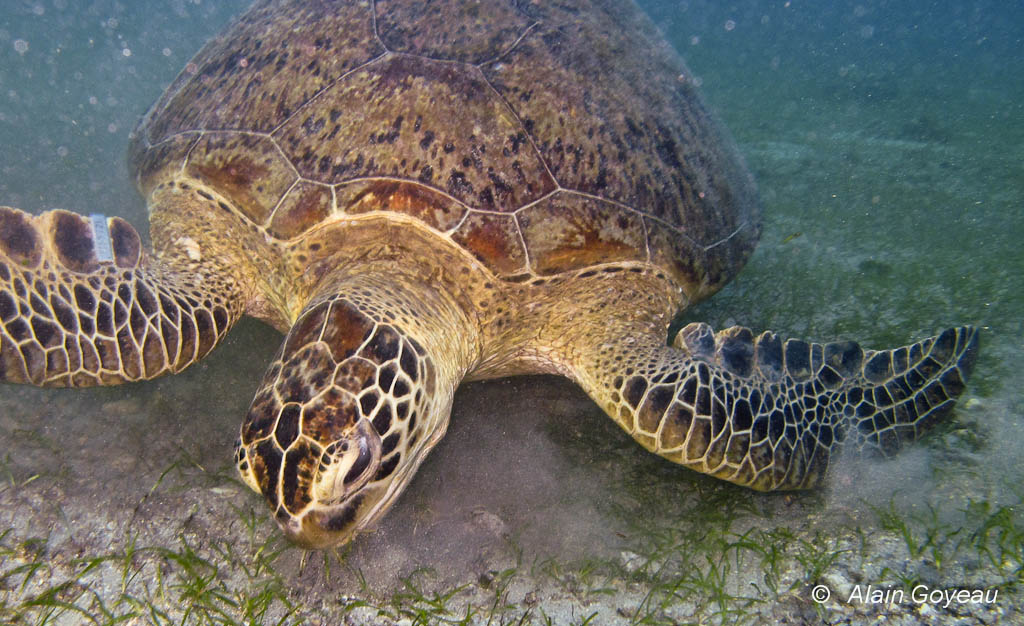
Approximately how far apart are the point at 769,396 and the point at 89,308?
314 cm

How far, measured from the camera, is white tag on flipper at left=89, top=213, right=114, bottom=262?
245 cm

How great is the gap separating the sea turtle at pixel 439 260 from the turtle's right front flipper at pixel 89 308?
0.03ft

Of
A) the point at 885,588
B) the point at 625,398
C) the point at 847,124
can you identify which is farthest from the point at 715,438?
the point at 847,124

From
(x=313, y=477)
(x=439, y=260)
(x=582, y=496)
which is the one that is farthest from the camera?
(x=439, y=260)

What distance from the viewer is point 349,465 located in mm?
1597

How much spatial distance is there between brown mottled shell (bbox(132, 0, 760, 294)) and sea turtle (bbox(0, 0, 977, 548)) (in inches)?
0.5

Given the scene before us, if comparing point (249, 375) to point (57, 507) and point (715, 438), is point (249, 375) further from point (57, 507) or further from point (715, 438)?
point (715, 438)

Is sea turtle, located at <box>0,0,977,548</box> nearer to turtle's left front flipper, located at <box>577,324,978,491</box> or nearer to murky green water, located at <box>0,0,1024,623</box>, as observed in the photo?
turtle's left front flipper, located at <box>577,324,978,491</box>

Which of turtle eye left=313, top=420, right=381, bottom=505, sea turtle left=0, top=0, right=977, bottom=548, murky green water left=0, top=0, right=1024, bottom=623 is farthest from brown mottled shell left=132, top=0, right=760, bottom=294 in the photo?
turtle eye left=313, top=420, right=381, bottom=505

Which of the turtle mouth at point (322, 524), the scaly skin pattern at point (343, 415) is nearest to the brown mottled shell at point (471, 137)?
→ the scaly skin pattern at point (343, 415)

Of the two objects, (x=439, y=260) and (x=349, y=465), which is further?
(x=439, y=260)

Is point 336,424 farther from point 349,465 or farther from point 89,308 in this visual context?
point 89,308

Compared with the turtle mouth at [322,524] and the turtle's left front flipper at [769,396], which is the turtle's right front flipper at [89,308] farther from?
the turtle's left front flipper at [769,396]

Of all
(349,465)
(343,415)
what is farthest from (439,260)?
(349,465)
